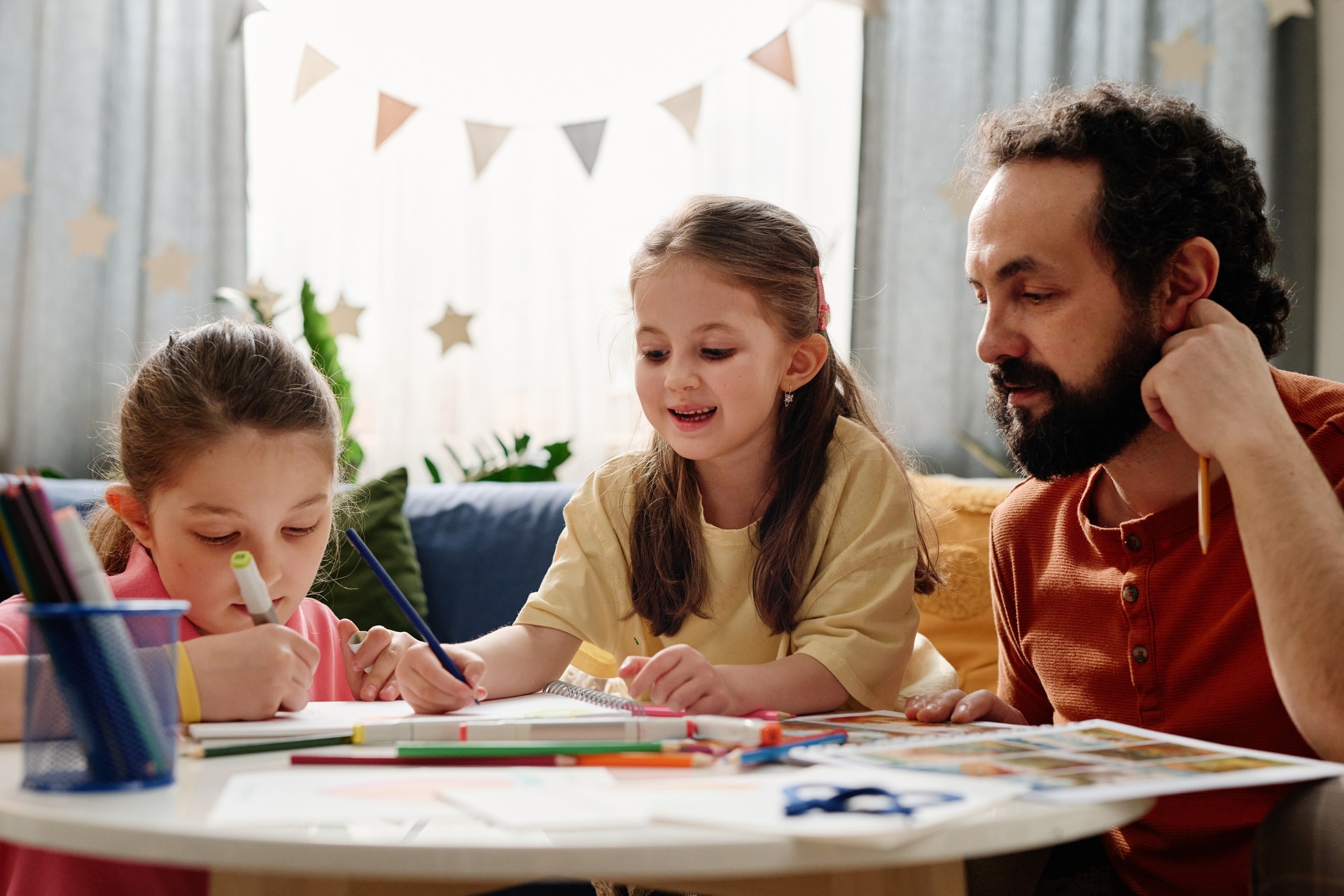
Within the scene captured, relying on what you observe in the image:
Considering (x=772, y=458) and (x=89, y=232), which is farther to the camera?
(x=89, y=232)

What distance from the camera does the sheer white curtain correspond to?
10.2 feet

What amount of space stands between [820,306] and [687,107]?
1552mm

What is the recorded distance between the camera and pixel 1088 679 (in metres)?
1.26

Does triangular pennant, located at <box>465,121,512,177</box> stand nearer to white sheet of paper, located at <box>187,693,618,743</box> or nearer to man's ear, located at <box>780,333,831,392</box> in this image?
man's ear, located at <box>780,333,831,392</box>

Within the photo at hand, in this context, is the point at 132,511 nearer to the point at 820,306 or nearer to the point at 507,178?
the point at 820,306

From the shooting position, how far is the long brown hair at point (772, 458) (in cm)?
139

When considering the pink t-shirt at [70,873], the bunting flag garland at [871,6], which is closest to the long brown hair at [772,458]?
the pink t-shirt at [70,873]

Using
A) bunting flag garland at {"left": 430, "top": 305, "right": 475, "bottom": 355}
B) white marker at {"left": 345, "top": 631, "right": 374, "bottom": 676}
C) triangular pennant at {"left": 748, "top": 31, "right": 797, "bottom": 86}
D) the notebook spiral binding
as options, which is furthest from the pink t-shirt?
triangular pennant at {"left": 748, "top": 31, "right": 797, "bottom": 86}

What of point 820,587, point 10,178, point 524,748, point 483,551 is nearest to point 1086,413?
point 820,587

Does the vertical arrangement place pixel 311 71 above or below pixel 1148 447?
above

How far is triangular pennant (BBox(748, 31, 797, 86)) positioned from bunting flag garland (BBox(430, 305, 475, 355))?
1.02 metres

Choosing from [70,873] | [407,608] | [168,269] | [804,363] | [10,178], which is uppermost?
[10,178]

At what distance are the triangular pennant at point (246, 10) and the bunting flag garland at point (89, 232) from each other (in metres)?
0.60

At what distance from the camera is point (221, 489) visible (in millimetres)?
1179
